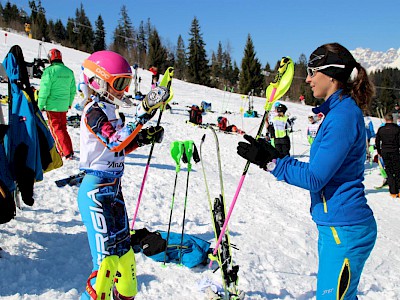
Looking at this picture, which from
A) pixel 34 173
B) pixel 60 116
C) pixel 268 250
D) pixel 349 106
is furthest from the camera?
pixel 60 116

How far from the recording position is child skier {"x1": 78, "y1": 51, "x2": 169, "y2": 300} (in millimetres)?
2549

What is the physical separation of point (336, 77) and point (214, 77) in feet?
215

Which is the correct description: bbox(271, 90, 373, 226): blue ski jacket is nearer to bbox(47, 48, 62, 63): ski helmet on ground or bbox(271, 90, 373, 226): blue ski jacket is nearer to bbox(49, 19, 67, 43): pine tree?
bbox(47, 48, 62, 63): ski helmet on ground

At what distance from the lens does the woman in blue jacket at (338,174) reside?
6.88ft

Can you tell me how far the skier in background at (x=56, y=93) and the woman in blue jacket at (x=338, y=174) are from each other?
5.75 meters

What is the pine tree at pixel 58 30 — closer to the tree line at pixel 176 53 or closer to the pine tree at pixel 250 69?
the tree line at pixel 176 53

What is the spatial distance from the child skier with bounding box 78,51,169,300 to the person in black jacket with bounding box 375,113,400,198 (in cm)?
862

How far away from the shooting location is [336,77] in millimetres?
2258

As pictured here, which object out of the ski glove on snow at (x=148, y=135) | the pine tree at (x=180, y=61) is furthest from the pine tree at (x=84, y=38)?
the ski glove on snow at (x=148, y=135)

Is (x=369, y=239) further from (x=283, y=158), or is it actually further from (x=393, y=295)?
(x=393, y=295)

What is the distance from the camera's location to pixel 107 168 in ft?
9.06

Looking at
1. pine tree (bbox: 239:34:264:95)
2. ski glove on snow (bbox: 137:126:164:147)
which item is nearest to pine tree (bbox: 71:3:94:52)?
pine tree (bbox: 239:34:264:95)

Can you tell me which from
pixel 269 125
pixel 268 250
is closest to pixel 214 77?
pixel 269 125

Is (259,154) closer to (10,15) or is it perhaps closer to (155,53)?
(155,53)
